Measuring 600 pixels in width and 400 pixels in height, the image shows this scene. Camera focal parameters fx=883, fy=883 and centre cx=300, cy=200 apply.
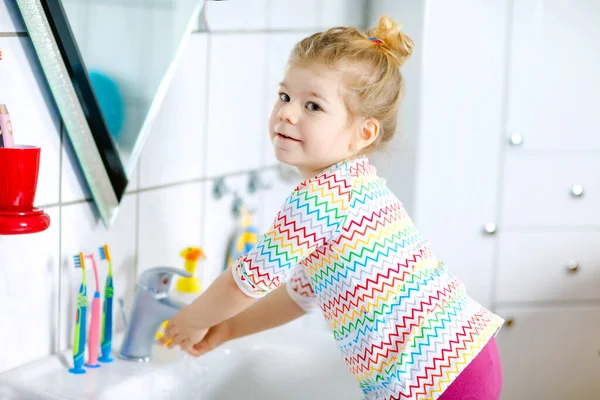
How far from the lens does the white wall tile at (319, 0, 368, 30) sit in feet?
6.39

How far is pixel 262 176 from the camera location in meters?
1.89

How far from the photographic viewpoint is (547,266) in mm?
2029

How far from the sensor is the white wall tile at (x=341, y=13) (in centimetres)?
195

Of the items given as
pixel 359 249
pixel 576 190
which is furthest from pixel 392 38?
pixel 576 190

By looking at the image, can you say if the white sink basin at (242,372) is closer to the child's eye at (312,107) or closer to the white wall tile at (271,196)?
the white wall tile at (271,196)

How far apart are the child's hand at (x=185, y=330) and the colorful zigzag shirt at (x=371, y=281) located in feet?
0.47

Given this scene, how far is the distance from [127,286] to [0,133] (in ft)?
1.54

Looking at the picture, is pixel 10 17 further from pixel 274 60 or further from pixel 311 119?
pixel 274 60

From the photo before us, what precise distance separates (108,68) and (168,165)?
0.28 meters

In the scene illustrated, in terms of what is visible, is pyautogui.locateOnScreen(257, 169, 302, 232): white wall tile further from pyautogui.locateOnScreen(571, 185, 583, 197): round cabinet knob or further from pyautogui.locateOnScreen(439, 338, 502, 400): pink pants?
pyautogui.locateOnScreen(439, 338, 502, 400): pink pants

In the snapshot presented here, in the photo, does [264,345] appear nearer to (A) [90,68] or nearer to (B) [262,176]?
(B) [262,176]

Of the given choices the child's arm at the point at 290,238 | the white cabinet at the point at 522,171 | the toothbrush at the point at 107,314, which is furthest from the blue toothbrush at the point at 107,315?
the white cabinet at the point at 522,171

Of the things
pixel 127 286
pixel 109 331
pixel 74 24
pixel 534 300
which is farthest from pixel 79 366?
pixel 534 300

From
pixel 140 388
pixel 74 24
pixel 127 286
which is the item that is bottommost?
pixel 140 388
